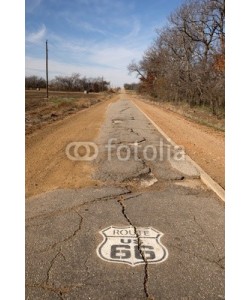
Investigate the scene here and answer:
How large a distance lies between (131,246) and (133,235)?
278 millimetres

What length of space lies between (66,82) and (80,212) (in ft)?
407

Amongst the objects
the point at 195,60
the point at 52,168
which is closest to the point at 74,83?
the point at 195,60

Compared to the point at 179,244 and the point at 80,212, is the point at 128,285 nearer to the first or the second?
the point at 179,244

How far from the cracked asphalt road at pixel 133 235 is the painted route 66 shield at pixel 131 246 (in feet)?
0.08

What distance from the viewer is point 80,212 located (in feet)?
15.3

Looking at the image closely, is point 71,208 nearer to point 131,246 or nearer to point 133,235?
point 133,235

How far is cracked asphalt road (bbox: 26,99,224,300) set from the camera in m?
2.96

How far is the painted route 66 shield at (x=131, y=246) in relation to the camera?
3.44 m

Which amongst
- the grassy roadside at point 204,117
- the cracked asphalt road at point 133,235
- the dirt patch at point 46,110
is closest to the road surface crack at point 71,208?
the cracked asphalt road at point 133,235

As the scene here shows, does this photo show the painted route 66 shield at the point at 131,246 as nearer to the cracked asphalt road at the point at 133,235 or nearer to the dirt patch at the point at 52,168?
the cracked asphalt road at the point at 133,235

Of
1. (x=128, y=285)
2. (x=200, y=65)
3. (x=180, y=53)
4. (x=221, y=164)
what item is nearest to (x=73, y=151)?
(x=221, y=164)

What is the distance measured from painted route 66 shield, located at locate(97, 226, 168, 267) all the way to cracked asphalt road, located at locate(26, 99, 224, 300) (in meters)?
0.03

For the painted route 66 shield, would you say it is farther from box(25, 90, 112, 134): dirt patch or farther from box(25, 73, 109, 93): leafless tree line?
box(25, 73, 109, 93): leafless tree line

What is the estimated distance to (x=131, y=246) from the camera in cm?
369
